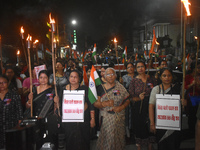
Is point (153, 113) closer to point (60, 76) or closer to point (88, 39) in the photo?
point (60, 76)

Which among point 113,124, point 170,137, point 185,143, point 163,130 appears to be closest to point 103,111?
point 113,124

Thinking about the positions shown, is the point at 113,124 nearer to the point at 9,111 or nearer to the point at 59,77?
the point at 9,111

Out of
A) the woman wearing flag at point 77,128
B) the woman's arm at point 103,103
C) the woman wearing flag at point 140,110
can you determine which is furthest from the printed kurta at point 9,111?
the woman wearing flag at point 140,110

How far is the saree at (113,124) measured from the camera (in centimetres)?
387

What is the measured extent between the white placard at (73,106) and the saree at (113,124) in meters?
0.49

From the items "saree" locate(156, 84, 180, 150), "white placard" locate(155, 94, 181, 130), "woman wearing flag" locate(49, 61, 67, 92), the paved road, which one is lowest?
the paved road

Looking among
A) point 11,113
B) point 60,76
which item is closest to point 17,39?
point 60,76

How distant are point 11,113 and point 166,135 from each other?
10.5ft

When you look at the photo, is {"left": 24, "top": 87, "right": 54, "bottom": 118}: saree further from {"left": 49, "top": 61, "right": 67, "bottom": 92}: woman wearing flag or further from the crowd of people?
{"left": 49, "top": 61, "right": 67, "bottom": 92}: woman wearing flag

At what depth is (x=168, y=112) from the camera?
3.53 meters

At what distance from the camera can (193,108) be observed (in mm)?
4879

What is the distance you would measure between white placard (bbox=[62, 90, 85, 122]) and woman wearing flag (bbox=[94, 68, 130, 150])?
0.35 meters

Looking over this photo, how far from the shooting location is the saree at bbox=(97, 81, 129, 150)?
3869 mm

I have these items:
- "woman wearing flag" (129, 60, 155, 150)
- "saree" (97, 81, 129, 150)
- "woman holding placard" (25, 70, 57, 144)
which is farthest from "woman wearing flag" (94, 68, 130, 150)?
"woman holding placard" (25, 70, 57, 144)
